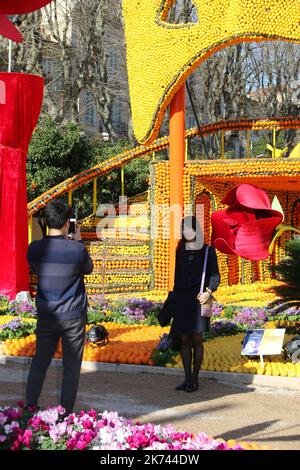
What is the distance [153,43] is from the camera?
15.2m

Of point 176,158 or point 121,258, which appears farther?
point 121,258

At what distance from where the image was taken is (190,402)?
22.2 ft

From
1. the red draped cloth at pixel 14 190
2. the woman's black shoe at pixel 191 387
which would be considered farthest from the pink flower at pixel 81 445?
the red draped cloth at pixel 14 190

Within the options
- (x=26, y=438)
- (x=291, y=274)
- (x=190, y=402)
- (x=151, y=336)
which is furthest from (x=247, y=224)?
(x=151, y=336)

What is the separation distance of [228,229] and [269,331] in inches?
227

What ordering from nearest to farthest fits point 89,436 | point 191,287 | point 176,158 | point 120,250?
point 89,436, point 191,287, point 176,158, point 120,250

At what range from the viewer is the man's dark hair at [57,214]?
543 cm

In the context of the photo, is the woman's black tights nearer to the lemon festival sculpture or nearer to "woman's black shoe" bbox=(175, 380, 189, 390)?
"woman's black shoe" bbox=(175, 380, 189, 390)

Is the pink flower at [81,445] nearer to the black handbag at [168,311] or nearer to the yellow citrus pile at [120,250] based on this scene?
the black handbag at [168,311]

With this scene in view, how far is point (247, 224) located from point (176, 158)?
1344 cm

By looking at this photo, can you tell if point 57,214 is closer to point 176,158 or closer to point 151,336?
point 151,336

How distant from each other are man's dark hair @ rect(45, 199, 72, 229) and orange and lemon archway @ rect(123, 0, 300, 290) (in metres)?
9.50

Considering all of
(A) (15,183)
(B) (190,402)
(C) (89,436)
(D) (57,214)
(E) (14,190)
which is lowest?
(B) (190,402)
